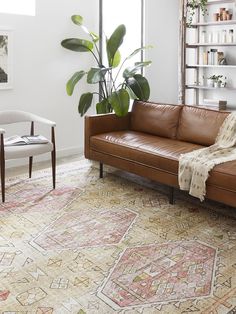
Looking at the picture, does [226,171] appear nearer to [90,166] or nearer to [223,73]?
[90,166]

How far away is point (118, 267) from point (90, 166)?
7.43ft

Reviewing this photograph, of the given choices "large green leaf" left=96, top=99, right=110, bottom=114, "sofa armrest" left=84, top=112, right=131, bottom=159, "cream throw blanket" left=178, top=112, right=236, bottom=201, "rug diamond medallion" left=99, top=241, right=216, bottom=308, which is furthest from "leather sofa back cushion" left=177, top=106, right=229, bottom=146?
"rug diamond medallion" left=99, top=241, right=216, bottom=308

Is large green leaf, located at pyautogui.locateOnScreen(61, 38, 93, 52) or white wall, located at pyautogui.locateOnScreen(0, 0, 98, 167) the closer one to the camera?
white wall, located at pyautogui.locateOnScreen(0, 0, 98, 167)

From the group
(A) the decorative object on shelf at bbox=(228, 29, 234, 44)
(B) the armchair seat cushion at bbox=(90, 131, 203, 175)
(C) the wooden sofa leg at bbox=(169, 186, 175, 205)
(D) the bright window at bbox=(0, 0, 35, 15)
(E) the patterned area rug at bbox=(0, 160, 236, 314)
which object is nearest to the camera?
(E) the patterned area rug at bbox=(0, 160, 236, 314)

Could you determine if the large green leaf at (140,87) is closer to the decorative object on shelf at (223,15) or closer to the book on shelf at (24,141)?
the book on shelf at (24,141)

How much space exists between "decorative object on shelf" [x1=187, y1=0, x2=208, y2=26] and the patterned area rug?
10.8 feet

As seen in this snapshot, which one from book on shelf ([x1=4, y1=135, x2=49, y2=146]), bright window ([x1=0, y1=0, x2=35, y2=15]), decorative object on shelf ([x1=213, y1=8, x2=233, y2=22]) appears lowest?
book on shelf ([x1=4, y1=135, x2=49, y2=146])

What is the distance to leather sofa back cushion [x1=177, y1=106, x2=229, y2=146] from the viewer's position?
3.71m

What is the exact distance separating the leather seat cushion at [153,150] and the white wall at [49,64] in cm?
109

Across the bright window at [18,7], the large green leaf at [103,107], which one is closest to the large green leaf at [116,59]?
the large green leaf at [103,107]

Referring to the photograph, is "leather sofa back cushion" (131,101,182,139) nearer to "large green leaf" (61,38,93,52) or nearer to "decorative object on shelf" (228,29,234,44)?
"large green leaf" (61,38,93,52)

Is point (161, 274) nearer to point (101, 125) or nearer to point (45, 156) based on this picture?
point (101, 125)

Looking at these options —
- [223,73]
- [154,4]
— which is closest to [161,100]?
[223,73]

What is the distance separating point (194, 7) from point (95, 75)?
7.83ft
